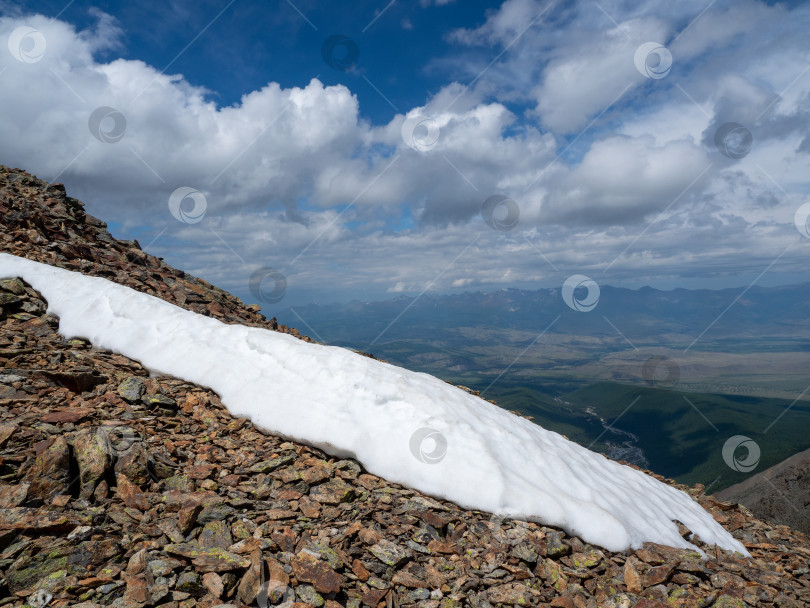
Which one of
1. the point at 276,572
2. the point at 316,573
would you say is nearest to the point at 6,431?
the point at 276,572

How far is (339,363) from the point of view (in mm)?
13617

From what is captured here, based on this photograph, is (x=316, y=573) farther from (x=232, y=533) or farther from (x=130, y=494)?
(x=130, y=494)

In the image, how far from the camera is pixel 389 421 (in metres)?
11.4

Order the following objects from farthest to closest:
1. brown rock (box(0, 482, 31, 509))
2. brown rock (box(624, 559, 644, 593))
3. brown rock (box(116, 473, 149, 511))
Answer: brown rock (box(624, 559, 644, 593)), brown rock (box(116, 473, 149, 511)), brown rock (box(0, 482, 31, 509))

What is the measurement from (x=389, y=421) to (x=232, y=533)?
197 inches

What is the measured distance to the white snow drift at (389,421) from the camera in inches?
393

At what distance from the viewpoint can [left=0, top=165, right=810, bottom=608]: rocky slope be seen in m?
6.12

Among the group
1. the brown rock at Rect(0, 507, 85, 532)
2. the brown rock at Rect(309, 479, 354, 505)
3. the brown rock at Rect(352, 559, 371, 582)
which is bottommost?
the brown rock at Rect(0, 507, 85, 532)

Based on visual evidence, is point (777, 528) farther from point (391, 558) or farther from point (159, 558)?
point (159, 558)

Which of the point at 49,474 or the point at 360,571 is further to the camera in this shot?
the point at 49,474

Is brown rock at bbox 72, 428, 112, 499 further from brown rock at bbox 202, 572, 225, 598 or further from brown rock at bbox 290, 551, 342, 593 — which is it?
brown rock at bbox 290, 551, 342, 593

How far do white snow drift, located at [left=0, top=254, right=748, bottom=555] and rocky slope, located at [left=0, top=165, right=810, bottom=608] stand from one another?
530mm

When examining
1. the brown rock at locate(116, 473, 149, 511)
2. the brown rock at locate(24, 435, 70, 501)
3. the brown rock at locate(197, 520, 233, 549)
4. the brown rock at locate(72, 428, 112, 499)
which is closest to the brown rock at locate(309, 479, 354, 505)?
the brown rock at locate(197, 520, 233, 549)

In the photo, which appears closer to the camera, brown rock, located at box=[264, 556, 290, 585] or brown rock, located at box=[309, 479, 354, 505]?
brown rock, located at box=[264, 556, 290, 585]
